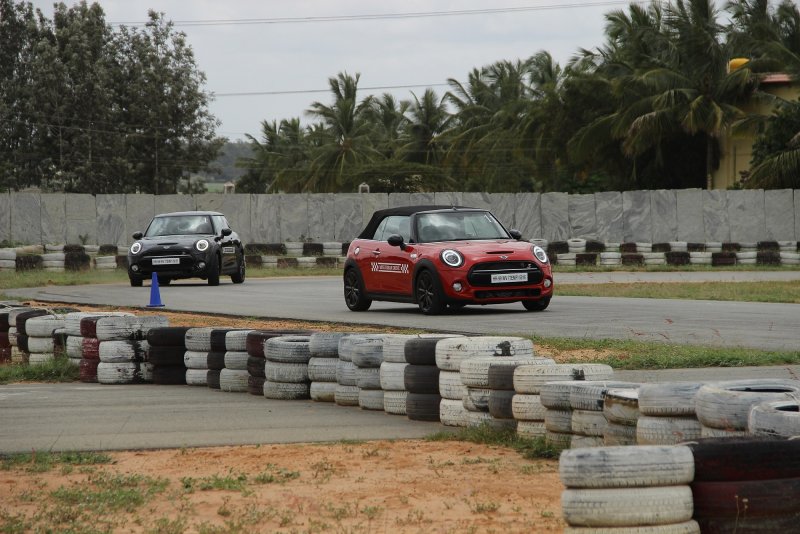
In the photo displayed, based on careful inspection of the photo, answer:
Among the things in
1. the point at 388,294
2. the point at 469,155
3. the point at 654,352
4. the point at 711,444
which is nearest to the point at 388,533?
the point at 711,444

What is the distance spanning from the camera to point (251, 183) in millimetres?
89688

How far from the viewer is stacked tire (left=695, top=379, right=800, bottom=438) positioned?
567 cm

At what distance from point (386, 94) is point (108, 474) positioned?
74.3 m

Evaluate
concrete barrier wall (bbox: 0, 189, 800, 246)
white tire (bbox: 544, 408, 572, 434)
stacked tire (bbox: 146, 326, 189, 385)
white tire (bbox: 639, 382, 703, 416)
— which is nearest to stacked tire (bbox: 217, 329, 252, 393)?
stacked tire (bbox: 146, 326, 189, 385)

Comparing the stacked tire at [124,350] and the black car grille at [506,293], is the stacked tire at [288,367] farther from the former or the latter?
the black car grille at [506,293]

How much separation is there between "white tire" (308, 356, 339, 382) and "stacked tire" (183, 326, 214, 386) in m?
1.50

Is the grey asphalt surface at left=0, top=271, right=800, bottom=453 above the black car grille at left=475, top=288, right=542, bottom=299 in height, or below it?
below

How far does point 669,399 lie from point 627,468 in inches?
59.5

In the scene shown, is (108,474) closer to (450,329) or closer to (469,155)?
(450,329)

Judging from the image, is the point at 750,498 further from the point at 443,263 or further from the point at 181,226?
the point at 181,226

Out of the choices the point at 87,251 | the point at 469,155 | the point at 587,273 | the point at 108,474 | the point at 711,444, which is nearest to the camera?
the point at 711,444

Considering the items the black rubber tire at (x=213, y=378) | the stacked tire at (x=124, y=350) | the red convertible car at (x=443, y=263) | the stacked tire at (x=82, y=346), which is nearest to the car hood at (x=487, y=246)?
the red convertible car at (x=443, y=263)

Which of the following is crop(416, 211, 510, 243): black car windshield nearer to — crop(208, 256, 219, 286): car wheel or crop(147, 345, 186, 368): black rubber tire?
crop(147, 345, 186, 368): black rubber tire

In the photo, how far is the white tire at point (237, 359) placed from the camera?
10.9 meters
